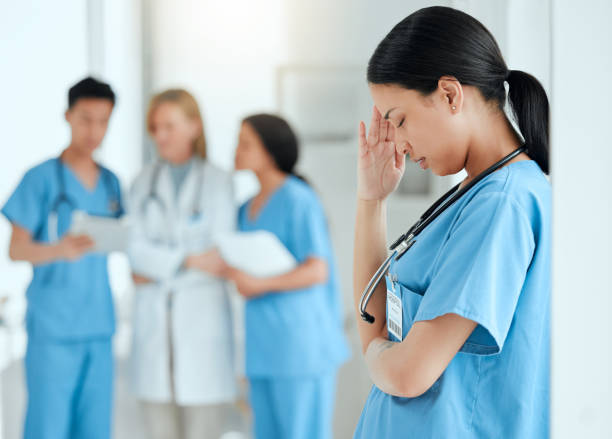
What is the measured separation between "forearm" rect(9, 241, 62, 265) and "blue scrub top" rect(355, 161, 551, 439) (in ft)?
3.76

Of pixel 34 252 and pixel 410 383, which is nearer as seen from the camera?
pixel 410 383

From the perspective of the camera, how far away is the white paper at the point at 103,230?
1.48 m

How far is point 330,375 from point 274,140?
0.75 m

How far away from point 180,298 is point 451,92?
51.0 inches

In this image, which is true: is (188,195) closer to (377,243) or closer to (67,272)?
(67,272)

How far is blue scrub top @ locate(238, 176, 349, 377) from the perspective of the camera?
65.5 inches

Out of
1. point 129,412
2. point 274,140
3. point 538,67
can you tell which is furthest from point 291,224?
point 538,67

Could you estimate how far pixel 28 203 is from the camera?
1426 millimetres

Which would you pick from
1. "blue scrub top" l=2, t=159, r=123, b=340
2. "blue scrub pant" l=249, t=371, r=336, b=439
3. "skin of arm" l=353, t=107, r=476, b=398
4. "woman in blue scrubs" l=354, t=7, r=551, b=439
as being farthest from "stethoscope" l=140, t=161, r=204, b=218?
"woman in blue scrubs" l=354, t=7, r=551, b=439

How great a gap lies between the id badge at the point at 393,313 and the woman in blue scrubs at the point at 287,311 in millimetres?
1045

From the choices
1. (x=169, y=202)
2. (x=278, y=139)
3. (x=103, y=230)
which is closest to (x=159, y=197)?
(x=169, y=202)

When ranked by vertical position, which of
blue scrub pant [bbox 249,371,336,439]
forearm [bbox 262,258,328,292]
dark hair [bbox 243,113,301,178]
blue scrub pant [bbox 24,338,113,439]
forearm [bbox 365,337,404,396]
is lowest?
blue scrub pant [bbox 249,371,336,439]

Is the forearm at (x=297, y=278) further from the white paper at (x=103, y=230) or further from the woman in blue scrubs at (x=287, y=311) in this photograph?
the white paper at (x=103, y=230)

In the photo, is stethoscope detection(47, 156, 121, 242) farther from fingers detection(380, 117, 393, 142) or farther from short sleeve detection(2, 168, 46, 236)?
Result: fingers detection(380, 117, 393, 142)
